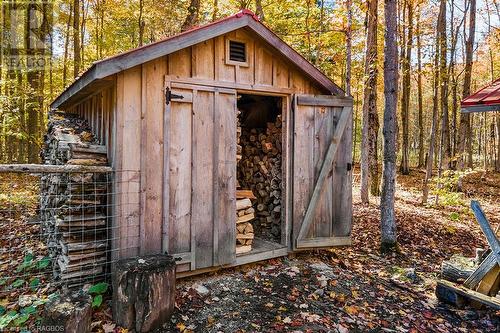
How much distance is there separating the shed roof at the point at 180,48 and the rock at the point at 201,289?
118 inches

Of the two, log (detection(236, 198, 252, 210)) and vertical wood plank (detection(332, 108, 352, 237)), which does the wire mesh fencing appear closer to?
log (detection(236, 198, 252, 210))

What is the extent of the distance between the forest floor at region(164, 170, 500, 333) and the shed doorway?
2.02 ft

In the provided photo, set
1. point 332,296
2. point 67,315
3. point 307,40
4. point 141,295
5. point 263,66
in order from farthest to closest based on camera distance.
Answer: point 307,40 → point 263,66 → point 332,296 → point 141,295 → point 67,315

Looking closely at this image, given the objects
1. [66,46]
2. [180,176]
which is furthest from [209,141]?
[66,46]

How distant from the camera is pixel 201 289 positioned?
4680 millimetres

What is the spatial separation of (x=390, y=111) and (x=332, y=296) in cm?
357

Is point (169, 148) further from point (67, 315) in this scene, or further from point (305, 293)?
point (305, 293)

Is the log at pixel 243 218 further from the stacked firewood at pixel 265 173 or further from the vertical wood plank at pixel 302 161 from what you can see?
the vertical wood plank at pixel 302 161

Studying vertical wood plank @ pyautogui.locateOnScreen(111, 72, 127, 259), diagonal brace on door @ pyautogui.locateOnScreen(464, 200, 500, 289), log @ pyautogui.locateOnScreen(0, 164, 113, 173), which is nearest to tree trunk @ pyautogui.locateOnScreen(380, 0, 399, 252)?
diagonal brace on door @ pyautogui.locateOnScreen(464, 200, 500, 289)

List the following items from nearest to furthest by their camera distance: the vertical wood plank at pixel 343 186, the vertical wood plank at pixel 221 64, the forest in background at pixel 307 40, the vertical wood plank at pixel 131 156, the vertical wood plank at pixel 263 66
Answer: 1. the vertical wood plank at pixel 131 156
2. the vertical wood plank at pixel 221 64
3. the vertical wood plank at pixel 263 66
4. the vertical wood plank at pixel 343 186
5. the forest in background at pixel 307 40

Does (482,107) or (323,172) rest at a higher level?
(482,107)

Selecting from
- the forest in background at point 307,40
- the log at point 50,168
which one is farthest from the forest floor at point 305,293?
the forest in background at point 307,40

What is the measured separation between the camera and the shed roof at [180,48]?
394 cm

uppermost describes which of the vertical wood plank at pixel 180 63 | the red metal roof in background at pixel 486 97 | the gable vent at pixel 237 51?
the gable vent at pixel 237 51
